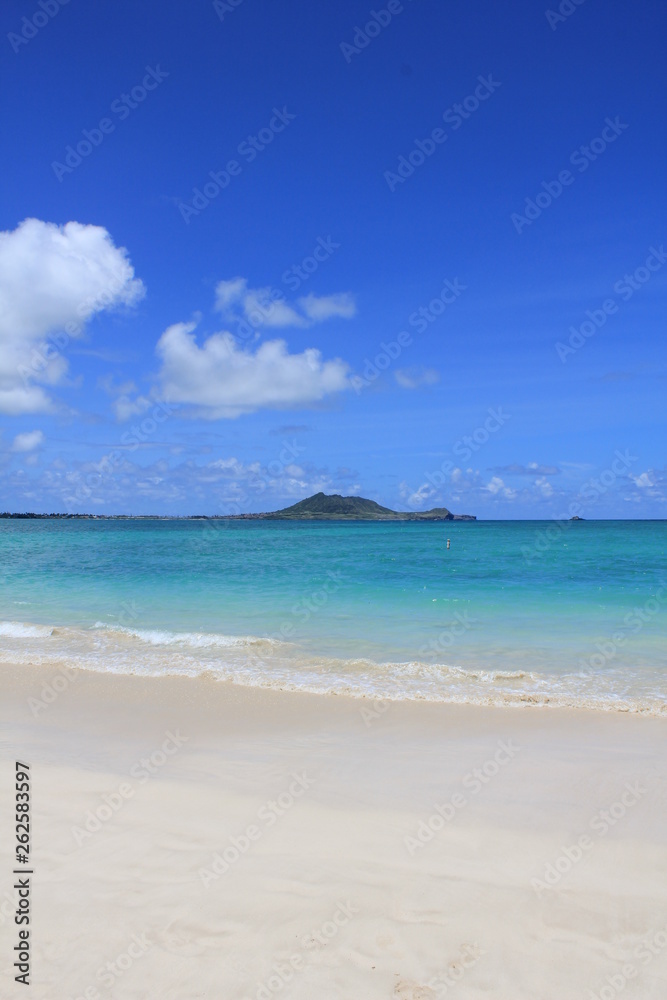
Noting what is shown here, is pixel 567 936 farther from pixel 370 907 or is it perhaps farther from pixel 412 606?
pixel 412 606

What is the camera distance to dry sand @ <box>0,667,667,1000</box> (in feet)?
12.2
